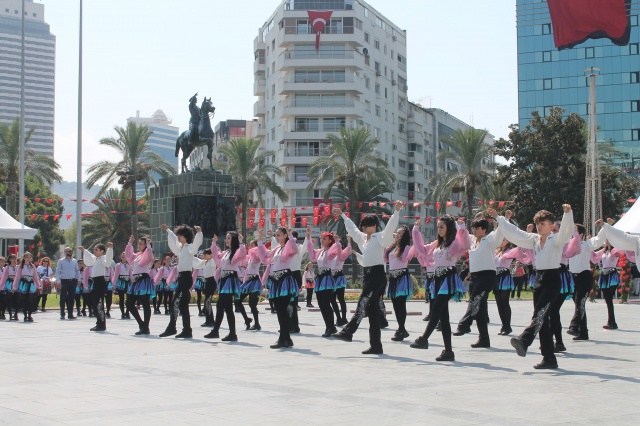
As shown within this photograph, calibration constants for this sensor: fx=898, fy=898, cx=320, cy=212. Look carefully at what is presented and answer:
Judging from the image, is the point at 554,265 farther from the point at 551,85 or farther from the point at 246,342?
the point at 551,85

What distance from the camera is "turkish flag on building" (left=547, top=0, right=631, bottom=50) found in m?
31.9

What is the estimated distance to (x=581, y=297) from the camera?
15094 mm

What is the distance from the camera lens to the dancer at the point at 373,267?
506 inches

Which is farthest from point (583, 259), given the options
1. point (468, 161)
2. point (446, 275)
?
point (468, 161)

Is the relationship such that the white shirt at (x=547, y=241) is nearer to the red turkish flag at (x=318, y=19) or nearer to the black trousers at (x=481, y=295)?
the black trousers at (x=481, y=295)

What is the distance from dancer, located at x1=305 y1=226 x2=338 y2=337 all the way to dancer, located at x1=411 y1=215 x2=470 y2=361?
3292mm

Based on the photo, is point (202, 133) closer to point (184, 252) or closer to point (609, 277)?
point (184, 252)

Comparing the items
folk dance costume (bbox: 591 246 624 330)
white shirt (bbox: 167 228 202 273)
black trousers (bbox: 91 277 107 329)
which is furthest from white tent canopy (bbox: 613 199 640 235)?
black trousers (bbox: 91 277 107 329)

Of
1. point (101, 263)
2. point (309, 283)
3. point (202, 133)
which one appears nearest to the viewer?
point (101, 263)

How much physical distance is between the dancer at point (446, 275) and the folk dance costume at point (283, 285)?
7.61 ft

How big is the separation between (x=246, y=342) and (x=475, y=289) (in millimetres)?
4452

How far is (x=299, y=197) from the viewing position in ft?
268

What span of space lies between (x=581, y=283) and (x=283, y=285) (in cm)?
508

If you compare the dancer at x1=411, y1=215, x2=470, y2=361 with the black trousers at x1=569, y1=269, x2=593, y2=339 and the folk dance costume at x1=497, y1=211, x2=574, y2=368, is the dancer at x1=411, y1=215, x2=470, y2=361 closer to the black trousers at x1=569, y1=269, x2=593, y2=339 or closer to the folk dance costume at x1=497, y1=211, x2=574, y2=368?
the folk dance costume at x1=497, y1=211, x2=574, y2=368
